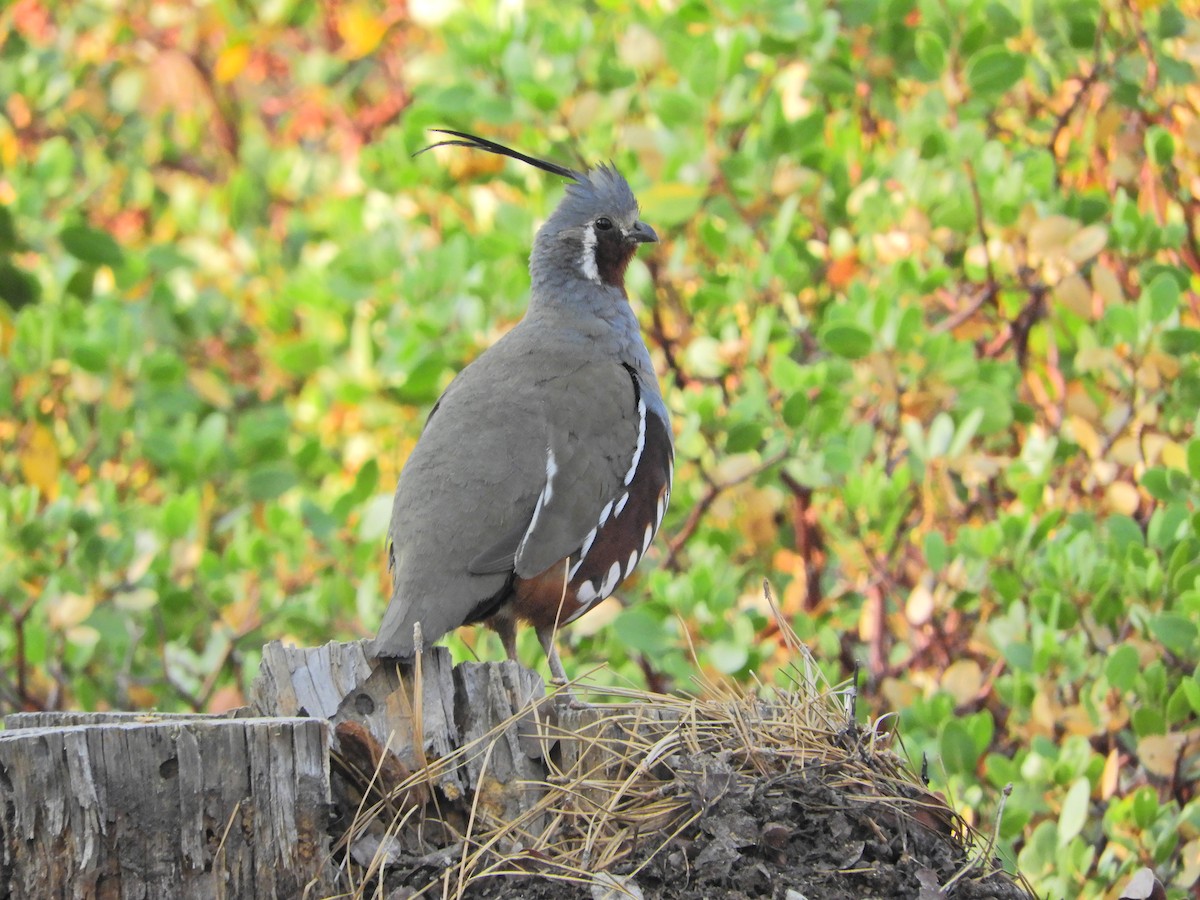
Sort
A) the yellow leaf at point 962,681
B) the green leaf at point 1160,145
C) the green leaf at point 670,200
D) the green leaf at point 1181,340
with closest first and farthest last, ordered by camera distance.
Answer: the green leaf at point 1181,340, the yellow leaf at point 962,681, the green leaf at point 1160,145, the green leaf at point 670,200

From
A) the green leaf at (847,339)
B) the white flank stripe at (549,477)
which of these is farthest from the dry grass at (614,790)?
the green leaf at (847,339)

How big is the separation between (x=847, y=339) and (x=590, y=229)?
1282mm

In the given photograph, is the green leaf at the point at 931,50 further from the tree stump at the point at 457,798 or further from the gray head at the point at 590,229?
the tree stump at the point at 457,798

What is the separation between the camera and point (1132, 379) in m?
6.46

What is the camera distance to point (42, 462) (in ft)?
25.8

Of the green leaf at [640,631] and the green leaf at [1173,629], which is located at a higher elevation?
the green leaf at [1173,629]

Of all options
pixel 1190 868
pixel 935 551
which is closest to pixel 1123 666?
pixel 1190 868

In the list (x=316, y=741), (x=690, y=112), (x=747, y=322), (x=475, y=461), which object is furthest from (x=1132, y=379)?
(x=316, y=741)

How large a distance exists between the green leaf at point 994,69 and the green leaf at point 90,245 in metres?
5.13

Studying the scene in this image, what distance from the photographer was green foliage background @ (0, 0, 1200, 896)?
5.95 m

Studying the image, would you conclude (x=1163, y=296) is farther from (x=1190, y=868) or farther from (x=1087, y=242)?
(x=1190, y=868)

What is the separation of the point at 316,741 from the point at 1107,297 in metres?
4.43

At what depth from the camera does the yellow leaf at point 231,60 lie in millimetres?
11156

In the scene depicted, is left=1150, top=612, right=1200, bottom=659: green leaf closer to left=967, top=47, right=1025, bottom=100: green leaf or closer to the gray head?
the gray head
